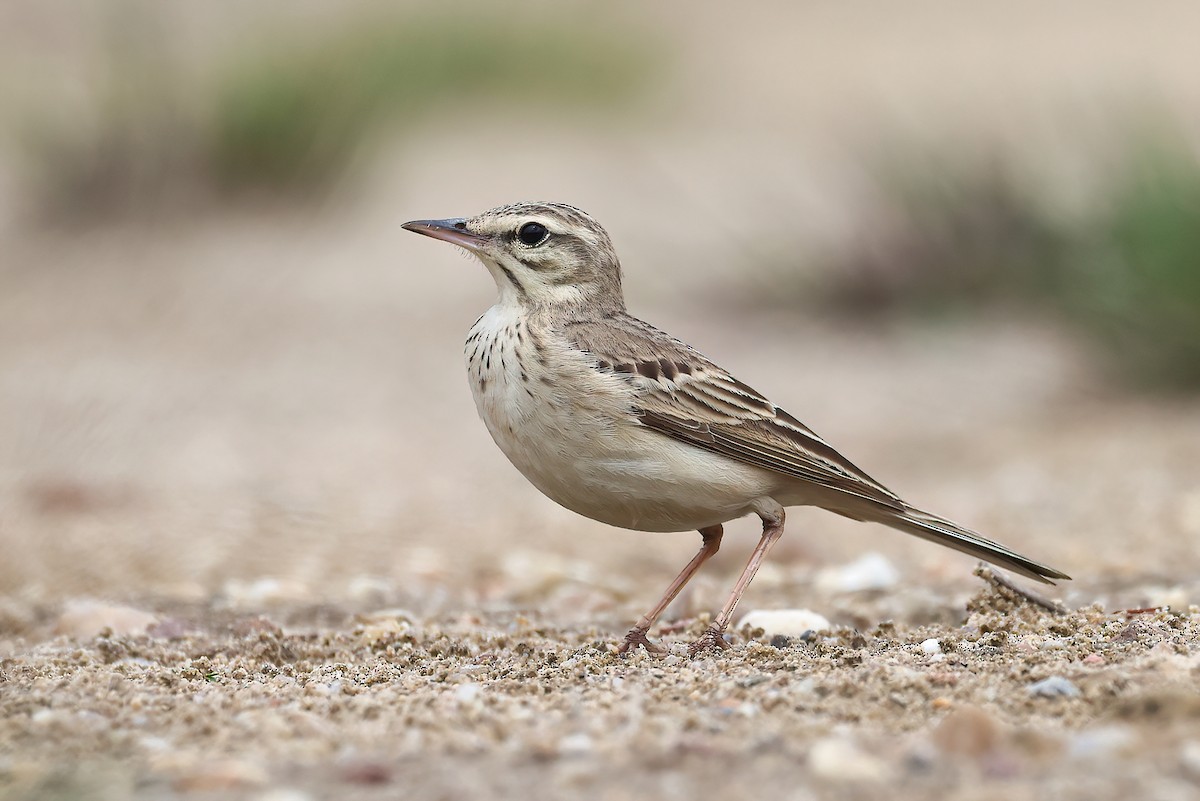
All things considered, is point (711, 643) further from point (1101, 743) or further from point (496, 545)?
point (496, 545)

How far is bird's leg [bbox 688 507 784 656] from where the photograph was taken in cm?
430

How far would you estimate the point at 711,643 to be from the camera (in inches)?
171

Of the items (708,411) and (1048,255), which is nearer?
(708,411)

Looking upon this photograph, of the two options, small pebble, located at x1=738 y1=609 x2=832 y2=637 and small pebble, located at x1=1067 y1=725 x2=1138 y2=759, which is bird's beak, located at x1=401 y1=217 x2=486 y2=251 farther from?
small pebble, located at x1=1067 y1=725 x2=1138 y2=759

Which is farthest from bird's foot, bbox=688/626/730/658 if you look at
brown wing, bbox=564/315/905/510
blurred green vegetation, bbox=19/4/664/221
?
blurred green vegetation, bbox=19/4/664/221

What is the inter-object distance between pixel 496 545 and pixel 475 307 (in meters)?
5.52

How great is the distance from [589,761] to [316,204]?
1215 cm

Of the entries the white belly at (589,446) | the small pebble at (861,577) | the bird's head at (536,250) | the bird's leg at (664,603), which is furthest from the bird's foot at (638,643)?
the small pebble at (861,577)

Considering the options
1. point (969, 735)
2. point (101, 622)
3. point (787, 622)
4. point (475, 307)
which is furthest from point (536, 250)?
point (475, 307)

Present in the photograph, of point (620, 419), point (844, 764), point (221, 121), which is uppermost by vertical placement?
point (221, 121)

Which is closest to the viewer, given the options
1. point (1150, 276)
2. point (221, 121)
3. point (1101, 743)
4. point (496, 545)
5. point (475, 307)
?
point (1101, 743)

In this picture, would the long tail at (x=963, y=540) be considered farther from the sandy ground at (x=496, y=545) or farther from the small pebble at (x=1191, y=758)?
the small pebble at (x=1191, y=758)

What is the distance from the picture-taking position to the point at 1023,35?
28734mm

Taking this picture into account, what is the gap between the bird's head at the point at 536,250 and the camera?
15.4ft
